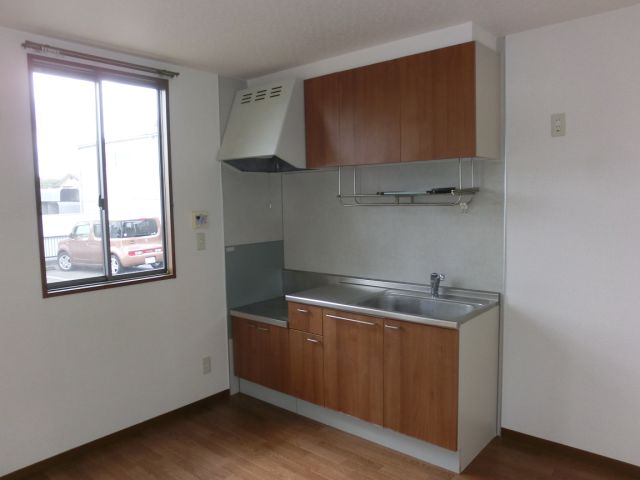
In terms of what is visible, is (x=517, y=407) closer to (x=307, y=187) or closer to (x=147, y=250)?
(x=307, y=187)

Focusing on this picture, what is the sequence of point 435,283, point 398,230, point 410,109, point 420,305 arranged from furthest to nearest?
point 398,230 < point 420,305 < point 435,283 < point 410,109

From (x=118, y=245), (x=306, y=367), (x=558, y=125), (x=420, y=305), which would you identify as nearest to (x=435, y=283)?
(x=420, y=305)

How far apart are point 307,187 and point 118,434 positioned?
2.20 metres

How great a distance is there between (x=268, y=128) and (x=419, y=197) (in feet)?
3.72

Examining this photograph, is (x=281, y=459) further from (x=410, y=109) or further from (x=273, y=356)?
(x=410, y=109)

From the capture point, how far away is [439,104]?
2.70 m

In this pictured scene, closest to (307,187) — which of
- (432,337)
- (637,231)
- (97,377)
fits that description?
(432,337)

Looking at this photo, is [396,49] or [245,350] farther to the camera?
[245,350]

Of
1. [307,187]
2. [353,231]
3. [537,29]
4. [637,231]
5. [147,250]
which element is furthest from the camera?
[307,187]

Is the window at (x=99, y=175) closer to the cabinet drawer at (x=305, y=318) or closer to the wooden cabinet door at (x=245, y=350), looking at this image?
the wooden cabinet door at (x=245, y=350)

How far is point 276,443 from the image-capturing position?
3.05m

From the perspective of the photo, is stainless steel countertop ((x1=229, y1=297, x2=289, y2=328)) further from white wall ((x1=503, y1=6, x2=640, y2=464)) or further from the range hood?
white wall ((x1=503, y1=6, x2=640, y2=464))

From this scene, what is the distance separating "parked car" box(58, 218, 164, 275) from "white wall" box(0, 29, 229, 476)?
16 centimetres

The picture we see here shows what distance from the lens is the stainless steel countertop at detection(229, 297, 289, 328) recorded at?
3428mm
